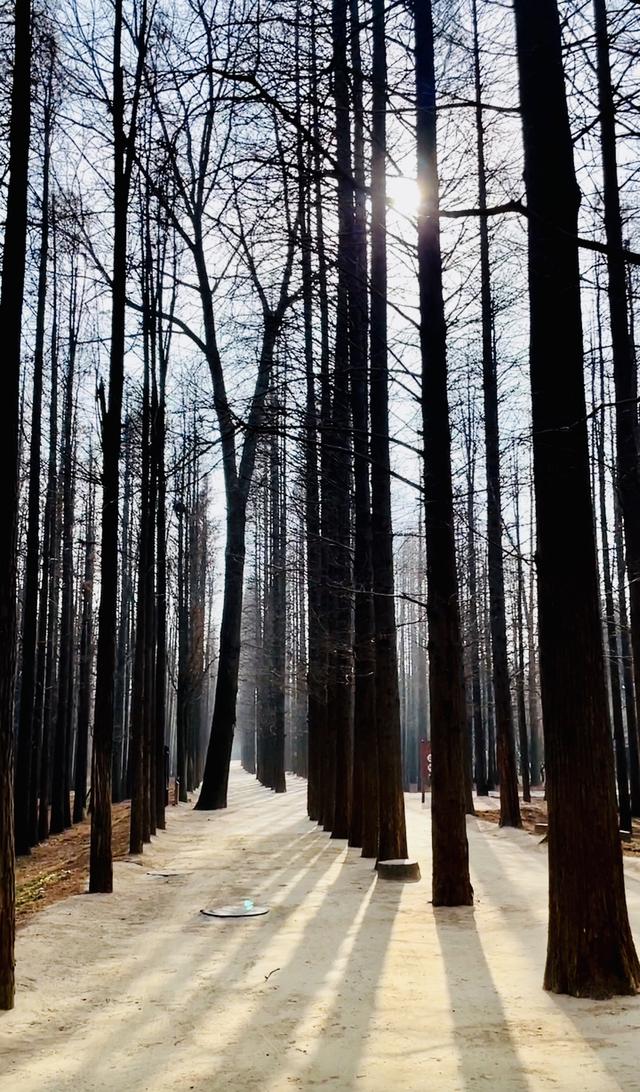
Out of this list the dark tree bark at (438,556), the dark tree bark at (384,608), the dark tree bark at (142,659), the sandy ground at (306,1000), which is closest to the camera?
the sandy ground at (306,1000)

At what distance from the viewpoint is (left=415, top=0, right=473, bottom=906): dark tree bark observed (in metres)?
8.61

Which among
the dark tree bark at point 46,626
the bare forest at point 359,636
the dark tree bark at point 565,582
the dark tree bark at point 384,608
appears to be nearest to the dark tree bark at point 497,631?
the bare forest at point 359,636

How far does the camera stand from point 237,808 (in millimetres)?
24078

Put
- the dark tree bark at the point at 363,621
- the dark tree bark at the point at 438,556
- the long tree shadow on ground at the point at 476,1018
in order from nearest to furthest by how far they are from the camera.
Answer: the long tree shadow on ground at the point at 476,1018, the dark tree bark at the point at 438,556, the dark tree bark at the point at 363,621

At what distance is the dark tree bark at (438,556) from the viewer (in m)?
8.61

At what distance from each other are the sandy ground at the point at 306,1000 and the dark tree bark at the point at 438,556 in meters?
0.59

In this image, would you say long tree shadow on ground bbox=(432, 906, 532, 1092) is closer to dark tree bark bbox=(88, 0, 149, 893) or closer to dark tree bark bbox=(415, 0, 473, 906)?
dark tree bark bbox=(415, 0, 473, 906)

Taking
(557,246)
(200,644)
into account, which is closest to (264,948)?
(557,246)

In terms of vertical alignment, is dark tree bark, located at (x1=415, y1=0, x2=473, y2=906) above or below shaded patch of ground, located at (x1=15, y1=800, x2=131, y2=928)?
above

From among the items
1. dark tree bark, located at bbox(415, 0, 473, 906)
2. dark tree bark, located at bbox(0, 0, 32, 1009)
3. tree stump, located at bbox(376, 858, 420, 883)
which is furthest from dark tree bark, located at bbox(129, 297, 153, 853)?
dark tree bark, located at bbox(0, 0, 32, 1009)

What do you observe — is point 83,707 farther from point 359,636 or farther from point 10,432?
point 10,432

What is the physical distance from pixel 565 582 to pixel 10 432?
359 cm

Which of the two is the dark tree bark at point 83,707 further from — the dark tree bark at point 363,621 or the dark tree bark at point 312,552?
the dark tree bark at point 363,621

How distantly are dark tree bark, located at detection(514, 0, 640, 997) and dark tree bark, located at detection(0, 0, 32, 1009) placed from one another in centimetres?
316
